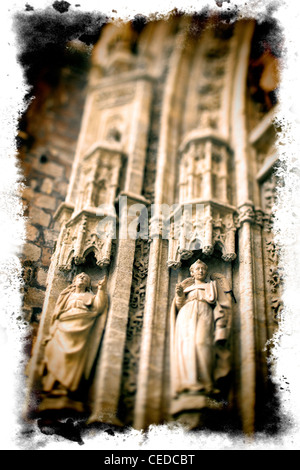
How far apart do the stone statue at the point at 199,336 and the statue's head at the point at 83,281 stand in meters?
0.97

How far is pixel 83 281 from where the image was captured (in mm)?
5391

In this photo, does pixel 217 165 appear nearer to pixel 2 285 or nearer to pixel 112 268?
pixel 112 268

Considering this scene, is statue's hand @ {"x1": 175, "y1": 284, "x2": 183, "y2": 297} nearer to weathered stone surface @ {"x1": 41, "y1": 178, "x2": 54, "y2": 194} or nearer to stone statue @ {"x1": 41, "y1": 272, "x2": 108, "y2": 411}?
stone statue @ {"x1": 41, "y1": 272, "x2": 108, "y2": 411}

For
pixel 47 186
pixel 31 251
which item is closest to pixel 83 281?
pixel 31 251

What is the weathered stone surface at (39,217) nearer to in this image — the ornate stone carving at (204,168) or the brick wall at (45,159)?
the brick wall at (45,159)

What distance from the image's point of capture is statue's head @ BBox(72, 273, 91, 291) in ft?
17.6

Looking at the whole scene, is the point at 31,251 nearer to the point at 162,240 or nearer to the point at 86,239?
the point at 86,239

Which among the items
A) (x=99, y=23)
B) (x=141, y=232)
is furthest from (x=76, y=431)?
(x=99, y=23)

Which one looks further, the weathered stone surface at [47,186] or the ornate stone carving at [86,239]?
the weathered stone surface at [47,186]

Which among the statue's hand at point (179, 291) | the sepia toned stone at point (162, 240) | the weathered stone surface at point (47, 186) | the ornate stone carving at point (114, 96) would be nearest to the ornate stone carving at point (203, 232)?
the sepia toned stone at point (162, 240)

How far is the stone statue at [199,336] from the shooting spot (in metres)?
4.62

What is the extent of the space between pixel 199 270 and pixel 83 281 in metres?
1.25

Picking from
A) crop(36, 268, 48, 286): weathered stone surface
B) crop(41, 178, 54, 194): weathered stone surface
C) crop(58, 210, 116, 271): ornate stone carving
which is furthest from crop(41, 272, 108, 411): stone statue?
crop(41, 178, 54, 194): weathered stone surface

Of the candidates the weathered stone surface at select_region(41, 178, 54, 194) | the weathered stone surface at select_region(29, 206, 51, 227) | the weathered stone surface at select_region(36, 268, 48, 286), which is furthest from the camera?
the weathered stone surface at select_region(41, 178, 54, 194)
